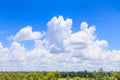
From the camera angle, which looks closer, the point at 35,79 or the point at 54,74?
the point at 54,74

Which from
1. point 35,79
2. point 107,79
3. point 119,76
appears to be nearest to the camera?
point 107,79

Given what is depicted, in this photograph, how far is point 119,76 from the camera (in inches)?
5285

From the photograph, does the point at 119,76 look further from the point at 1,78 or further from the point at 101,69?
the point at 1,78

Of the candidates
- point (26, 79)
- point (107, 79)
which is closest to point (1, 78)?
point (26, 79)

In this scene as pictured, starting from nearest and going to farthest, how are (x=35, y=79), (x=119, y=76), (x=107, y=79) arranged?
1. (x=107, y=79)
2. (x=119, y=76)
3. (x=35, y=79)

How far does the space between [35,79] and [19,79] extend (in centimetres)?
881

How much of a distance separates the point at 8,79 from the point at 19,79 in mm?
9797

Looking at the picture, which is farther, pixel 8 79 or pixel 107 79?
pixel 8 79

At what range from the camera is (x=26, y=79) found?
153m

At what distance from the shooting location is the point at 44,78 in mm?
137875

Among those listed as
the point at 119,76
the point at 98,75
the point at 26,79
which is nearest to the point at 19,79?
the point at 26,79

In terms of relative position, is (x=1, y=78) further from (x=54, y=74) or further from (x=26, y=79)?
(x=54, y=74)

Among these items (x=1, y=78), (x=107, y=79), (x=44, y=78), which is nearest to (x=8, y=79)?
(x=1, y=78)

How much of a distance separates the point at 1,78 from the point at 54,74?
37.6 metres
